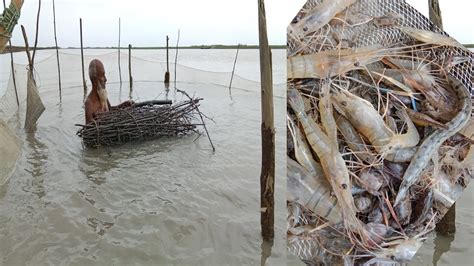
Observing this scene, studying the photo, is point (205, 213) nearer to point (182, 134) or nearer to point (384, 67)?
point (384, 67)

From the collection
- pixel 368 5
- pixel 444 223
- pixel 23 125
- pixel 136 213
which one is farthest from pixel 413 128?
pixel 23 125

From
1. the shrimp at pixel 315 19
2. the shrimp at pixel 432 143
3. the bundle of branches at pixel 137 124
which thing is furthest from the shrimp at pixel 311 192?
the bundle of branches at pixel 137 124

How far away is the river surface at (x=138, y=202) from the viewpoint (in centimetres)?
338

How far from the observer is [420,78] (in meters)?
1.64

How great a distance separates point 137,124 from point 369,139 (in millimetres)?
5482

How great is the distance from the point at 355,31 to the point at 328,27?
0.39ft

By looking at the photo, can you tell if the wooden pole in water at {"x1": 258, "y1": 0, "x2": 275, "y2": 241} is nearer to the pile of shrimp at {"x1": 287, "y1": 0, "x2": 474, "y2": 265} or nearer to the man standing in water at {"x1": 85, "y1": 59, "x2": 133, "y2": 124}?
the pile of shrimp at {"x1": 287, "y1": 0, "x2": 474, "y2": 265}

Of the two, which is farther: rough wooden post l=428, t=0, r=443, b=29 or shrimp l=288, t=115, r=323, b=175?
rough wooden post l=428, t=0, r=443, b=29

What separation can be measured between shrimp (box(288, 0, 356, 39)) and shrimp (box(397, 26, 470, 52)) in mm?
298

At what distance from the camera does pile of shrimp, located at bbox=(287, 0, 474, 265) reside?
5.13 ft

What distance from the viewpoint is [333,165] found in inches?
62.3

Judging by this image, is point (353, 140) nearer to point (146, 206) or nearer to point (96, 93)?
point (146, 206)

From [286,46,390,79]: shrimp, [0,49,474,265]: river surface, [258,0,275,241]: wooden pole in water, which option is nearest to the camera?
[286,46,390,79]: shrimp

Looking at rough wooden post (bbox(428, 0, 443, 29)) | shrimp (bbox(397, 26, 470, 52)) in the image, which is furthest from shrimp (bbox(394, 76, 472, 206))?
rough wooden post (bbox(428, 0, 443, 29))
